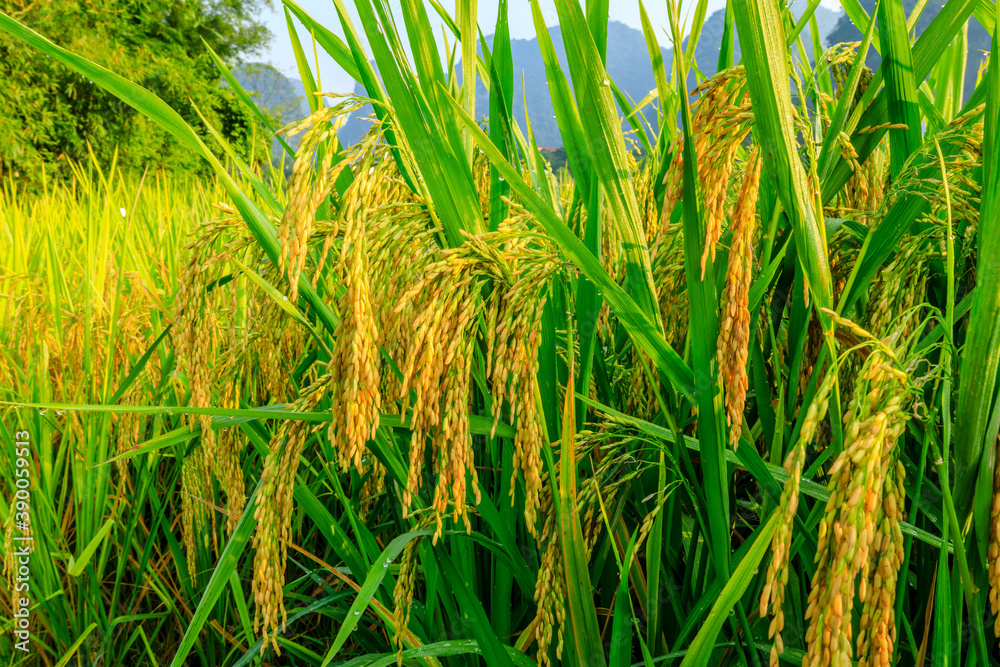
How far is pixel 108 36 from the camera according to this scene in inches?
455

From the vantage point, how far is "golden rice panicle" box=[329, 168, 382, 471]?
2.30ft

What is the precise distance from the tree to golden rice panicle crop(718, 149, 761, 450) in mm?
8663

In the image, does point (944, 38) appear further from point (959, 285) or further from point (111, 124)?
point (111, 124)

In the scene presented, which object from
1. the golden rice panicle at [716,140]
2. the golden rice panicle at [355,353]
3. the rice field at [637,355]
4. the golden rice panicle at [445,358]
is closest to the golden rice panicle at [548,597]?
the rice field at [637,355]

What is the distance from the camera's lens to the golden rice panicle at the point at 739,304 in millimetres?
644

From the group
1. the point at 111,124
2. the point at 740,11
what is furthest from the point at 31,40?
the point at 111,124

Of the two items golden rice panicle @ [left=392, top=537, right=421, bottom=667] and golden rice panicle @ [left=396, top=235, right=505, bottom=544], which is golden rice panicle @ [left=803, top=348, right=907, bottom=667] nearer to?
golden rice panicle @ [left=396, top=235, right=505, bottom=544]

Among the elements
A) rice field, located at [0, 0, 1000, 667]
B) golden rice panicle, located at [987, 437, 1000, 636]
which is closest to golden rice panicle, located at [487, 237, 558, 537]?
rice field, located at [0, 0, 1000, 667]

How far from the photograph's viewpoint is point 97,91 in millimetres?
11359

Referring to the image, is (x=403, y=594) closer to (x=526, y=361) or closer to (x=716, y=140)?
(x=526, y=361)

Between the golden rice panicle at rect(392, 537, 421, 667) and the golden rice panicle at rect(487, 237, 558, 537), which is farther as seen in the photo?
the golden rice panicle at rect(392, 537, 421, 667)

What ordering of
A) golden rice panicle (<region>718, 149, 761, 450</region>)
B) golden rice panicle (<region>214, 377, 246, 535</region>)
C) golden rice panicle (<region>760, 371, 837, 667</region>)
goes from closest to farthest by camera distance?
golden rice panicle (<region>760, 371, 837, 667</region>), golden rice panicle (<region>718, 149, 761, 450</region>), golden rice panicle (<region>214, 377, 246, 535</region>)

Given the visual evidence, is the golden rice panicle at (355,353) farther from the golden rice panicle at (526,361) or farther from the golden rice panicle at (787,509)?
the golden rice panicle at (787,509)

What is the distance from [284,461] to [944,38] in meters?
1.14
